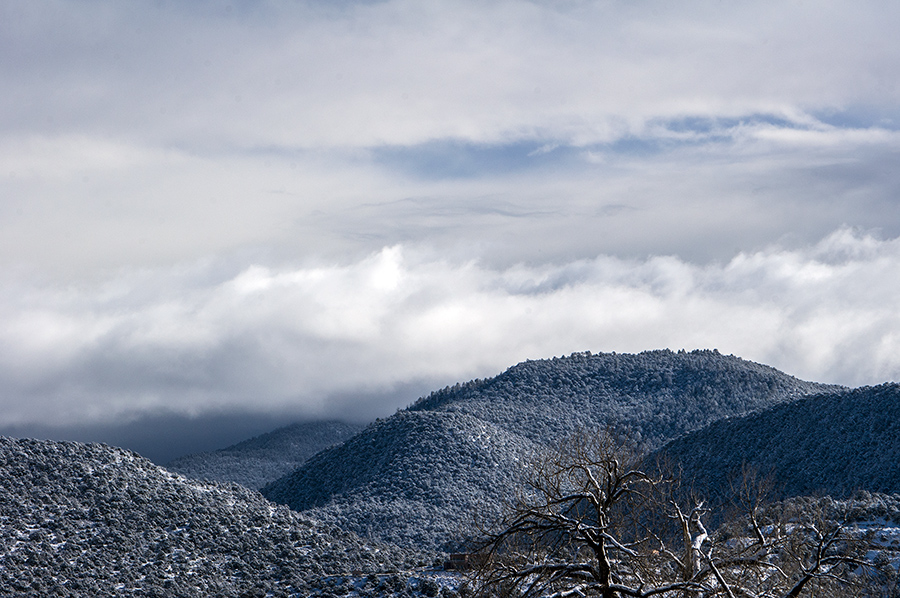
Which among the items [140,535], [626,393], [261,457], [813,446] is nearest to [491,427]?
[626,393]

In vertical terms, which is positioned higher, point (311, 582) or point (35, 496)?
point (35, 496)

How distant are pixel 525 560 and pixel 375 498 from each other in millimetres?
79596

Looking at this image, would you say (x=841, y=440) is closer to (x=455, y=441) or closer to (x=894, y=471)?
(x=894, y=471)

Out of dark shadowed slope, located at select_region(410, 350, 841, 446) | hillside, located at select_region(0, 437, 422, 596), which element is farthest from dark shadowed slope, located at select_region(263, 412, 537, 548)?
hillside, located at select_region(0, 437, 422, 596)

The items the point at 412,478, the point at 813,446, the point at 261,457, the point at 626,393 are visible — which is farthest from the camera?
the point at 261,457

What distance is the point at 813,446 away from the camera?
82.9 m

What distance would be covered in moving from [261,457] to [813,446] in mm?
112584

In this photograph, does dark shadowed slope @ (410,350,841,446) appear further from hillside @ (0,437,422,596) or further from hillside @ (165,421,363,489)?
hillside @ (0,437,422,596)

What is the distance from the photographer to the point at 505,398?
12756 centimetres

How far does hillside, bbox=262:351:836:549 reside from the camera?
298ft

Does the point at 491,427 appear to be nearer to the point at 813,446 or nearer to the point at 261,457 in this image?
the point at 813,446

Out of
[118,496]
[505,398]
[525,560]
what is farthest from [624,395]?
[525,560]

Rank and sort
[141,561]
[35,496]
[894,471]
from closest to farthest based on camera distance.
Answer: [141,561] < [35,496] < [894,471]

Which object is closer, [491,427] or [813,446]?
[813,446]
